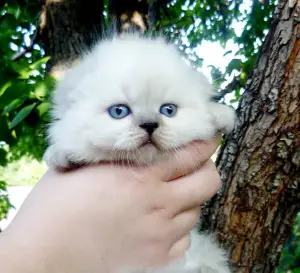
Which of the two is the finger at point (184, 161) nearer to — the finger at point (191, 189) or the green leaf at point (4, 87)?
the finger at point (191, 189)

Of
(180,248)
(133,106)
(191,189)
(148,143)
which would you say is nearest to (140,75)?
(133,106)

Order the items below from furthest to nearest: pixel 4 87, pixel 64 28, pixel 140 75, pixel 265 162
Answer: pixel 64 28 → pixel 4 87 → pixel 265 162 → pixel 140 75

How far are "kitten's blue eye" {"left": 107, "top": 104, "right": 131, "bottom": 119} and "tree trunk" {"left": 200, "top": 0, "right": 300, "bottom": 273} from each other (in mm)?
813

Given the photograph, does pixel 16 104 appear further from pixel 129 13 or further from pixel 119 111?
pixel 129 13

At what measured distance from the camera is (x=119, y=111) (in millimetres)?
1345

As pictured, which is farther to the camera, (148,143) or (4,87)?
(4,87)

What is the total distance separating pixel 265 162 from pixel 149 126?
0.83 m

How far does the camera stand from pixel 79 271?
1.36 meters

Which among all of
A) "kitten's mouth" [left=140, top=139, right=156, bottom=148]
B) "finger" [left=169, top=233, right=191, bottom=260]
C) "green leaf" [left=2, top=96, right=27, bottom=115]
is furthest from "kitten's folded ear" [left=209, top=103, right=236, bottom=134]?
"green leaf" [left=2, top=96, right=27, bottom=115]

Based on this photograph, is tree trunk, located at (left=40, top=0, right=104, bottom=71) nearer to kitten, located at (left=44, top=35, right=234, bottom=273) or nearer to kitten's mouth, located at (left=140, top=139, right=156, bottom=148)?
kitten, located at (left=44, top=35, right=234, bottom=273)

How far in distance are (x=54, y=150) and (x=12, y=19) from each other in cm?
192

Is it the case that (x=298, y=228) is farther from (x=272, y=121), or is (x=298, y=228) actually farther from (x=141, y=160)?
(x=141, y=160)

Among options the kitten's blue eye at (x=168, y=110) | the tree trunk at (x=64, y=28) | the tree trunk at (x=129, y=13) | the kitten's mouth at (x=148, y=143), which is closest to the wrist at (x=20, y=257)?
the kitten's mouth at (x=148, y=143)

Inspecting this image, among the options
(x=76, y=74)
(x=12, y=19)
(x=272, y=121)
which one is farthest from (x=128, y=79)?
(x=12, y=19)
